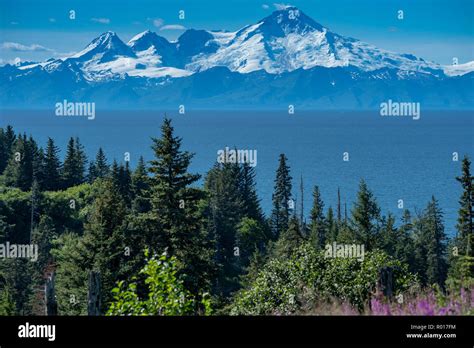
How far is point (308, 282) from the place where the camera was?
692 inches

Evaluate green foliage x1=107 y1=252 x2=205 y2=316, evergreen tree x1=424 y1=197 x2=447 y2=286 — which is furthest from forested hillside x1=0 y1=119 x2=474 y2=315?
evergreen tree x1=424 y1=197 x2=447 y2=286

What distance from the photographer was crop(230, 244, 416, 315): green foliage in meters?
15.8

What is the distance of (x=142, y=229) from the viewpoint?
3444cm

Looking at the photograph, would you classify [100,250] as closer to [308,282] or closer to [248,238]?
[308,282]

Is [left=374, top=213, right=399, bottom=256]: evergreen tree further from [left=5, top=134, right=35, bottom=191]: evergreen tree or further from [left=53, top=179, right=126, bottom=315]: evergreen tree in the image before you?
[left=5, top=134, right=35, bottom=191]: evergreen tree

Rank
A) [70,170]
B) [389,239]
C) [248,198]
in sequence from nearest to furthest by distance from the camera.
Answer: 1. [389,239]
2. [248,198]
3. [70,170]

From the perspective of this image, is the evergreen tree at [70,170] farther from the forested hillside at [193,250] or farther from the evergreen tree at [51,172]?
the evergreen tree at [51,172]

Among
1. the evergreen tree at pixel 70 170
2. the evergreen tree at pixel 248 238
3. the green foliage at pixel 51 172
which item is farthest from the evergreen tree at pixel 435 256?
the green foliage at pixel 51 172

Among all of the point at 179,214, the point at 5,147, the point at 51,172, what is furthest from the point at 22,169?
the point at 179,214

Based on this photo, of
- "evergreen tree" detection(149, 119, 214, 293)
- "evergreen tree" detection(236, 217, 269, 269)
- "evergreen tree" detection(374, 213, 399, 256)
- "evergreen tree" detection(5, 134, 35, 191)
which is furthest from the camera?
"evergreen tree" detection(5, 134, 35, 191)

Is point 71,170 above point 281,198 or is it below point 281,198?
above

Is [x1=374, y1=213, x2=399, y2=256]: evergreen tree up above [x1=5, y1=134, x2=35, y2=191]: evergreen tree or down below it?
below

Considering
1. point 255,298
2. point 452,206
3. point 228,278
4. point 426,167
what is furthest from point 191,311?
point 426,167

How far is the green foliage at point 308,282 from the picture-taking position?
1577 cm
